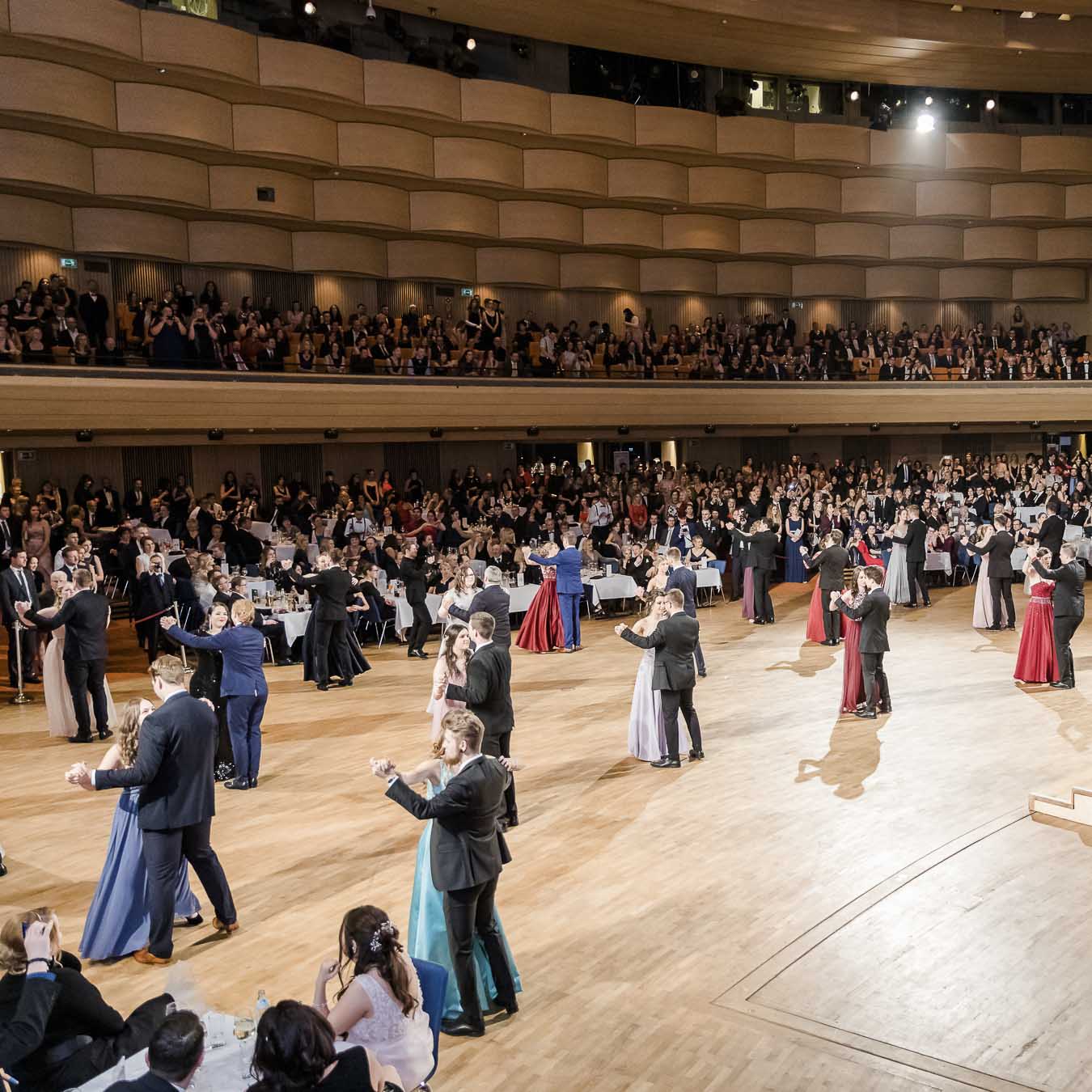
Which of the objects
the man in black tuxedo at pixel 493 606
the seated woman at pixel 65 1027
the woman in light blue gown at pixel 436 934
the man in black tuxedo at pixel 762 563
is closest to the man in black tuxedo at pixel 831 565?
the man in black tuxedo at pixel 762 563

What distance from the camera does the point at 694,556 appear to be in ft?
54.2

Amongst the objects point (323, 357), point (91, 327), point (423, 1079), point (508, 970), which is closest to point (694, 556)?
point (323, 357)

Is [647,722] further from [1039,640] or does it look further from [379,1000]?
[379,1000]

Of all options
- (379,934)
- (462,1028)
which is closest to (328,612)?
(462,1028)

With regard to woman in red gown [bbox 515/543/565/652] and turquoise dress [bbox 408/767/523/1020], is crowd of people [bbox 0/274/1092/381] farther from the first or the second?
turquoise dress [bbox 408/767/523/1020]

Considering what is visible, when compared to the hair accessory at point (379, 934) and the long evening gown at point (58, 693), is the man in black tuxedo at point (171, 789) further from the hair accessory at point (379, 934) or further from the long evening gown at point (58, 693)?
the long evening gown at point (58, 693)

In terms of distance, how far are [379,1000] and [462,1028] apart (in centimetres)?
137

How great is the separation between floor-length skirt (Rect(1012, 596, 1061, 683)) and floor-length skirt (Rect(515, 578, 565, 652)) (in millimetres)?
5180

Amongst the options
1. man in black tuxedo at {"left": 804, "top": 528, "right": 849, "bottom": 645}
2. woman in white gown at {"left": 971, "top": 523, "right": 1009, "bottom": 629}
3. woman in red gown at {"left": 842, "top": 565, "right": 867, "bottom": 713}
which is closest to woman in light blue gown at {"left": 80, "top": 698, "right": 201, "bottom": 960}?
woman in red gown at {"left": 842, "top": 565, "right": 867, "bottom": 713}

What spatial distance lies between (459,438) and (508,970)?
18.8 meters

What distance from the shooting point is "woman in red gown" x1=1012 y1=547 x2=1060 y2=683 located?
1143cm

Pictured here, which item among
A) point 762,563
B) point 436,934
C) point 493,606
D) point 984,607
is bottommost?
point 984,607

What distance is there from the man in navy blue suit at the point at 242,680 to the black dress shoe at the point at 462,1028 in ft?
11.2

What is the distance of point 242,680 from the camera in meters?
8.03
